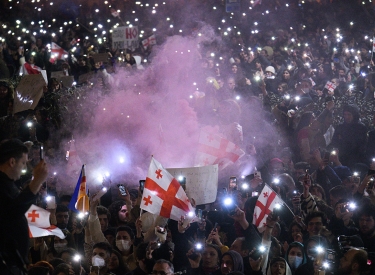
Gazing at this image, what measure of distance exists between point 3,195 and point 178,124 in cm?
651

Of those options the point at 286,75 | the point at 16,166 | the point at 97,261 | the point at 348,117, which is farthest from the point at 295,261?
the point at 286,75

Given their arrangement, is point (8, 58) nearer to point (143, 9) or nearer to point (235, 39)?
point (235, 39)

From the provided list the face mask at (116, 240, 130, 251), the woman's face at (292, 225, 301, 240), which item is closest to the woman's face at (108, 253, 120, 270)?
the face mask at (116, 240, 130, 251)

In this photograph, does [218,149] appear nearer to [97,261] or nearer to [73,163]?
[73,163]

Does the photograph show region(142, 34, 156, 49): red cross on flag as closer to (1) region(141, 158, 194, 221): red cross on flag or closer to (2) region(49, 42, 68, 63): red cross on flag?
(2) region(49, 42, 68, 63): red cross on flag

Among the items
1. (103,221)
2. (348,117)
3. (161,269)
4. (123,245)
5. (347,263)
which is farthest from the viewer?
(348,117)

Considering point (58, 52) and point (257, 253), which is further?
point (58, 52)

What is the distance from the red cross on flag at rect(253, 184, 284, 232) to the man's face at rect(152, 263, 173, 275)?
5.63ft

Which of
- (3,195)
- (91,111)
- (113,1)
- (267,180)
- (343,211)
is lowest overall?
(113,1)

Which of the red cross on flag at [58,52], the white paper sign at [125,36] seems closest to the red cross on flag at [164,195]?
the red cross on flag at [58,52]

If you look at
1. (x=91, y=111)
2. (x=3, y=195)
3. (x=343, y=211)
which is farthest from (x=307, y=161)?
(x=3, y=195)

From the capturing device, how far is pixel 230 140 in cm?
991

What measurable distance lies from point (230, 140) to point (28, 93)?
374cm

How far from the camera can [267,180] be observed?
9086 mm
